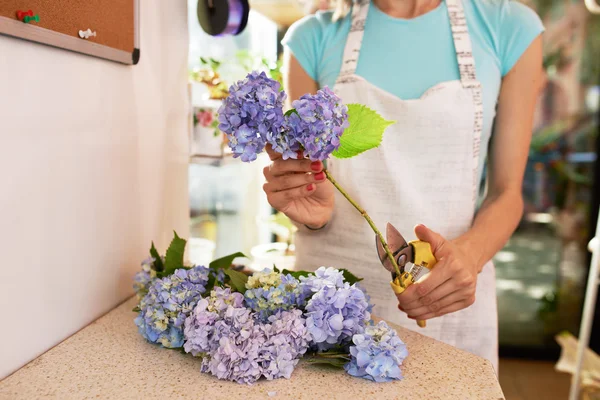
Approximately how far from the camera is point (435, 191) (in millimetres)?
1150

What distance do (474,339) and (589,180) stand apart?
7.21 ft

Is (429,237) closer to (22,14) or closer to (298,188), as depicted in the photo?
(298,188)

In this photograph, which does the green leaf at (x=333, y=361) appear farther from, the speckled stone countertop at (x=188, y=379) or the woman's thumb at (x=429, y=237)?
the woman's thumb at (x=429, y=237)

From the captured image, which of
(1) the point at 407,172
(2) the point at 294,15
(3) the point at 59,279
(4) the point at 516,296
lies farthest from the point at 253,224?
(4) the point at 516,296

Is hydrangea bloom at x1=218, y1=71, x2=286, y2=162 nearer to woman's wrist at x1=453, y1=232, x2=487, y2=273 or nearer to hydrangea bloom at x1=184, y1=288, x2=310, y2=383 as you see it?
hydrangea bloom at x1=184, y1=288, x2=310, y2=383

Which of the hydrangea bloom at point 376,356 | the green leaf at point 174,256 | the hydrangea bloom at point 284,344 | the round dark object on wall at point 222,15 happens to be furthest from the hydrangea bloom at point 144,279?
the round dark object on wall at point 222,15

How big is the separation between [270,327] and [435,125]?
2.05 feet

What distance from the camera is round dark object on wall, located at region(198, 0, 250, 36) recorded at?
1147 millimetres

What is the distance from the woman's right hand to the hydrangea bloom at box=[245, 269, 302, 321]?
0.49 ft

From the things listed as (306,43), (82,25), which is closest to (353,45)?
(306,43)

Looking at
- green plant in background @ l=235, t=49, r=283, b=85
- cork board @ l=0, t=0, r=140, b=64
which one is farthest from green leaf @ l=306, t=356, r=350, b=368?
green plant in background @ l=235, t=49, r=283, b=85

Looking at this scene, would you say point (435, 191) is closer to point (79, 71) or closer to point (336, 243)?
point (336, 243)

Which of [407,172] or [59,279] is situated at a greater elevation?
[407,172]

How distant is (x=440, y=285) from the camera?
0.84m
